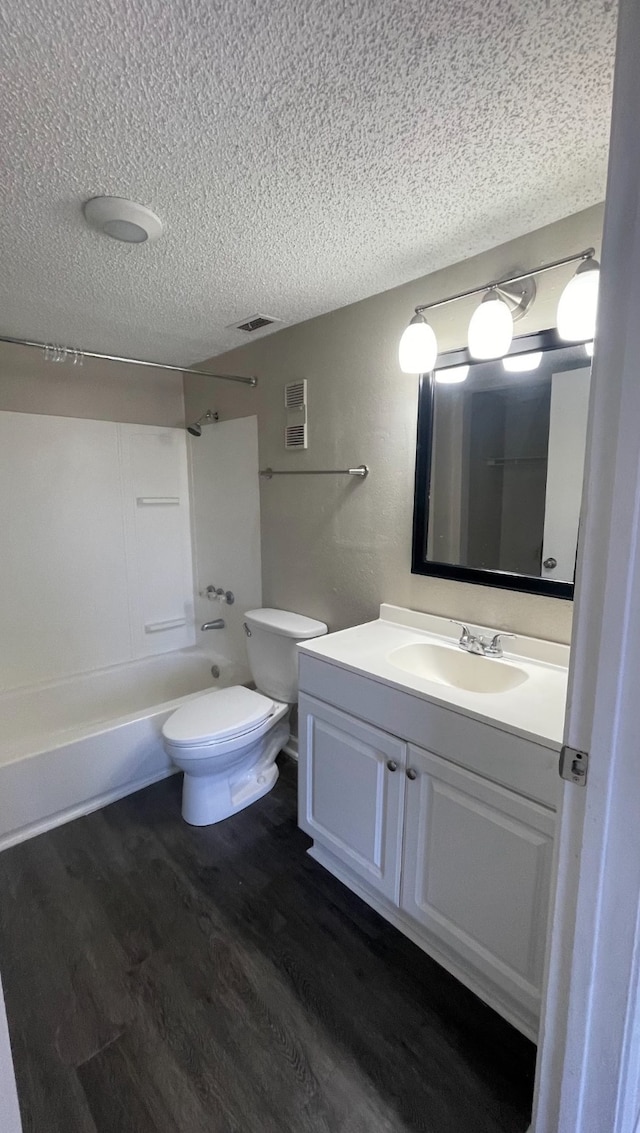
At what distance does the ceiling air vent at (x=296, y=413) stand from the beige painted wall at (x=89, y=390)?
1.04m

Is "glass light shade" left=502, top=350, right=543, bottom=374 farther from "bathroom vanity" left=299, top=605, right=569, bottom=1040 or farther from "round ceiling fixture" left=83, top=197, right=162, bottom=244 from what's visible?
"round ceiling fixture" left=83, top=197, right=162, bottom=244

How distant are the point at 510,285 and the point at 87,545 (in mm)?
2372

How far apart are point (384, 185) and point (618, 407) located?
0.96 m

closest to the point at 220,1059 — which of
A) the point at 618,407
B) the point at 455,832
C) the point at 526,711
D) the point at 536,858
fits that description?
the point at 455,832

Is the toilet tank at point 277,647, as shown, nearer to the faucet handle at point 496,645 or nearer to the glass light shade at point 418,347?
the faucet handle at point 496,645

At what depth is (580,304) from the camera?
1.25 metres

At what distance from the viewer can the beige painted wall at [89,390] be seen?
2.41 metres

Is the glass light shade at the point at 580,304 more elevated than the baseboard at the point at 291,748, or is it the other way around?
the glass light shade at the point at 580,304

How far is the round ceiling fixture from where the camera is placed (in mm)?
1264

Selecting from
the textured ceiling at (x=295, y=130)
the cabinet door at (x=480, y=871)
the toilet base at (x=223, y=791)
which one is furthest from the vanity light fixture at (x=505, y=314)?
the toilet base at (x=223, y=791)

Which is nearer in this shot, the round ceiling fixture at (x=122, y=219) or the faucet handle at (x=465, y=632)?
the round ceiling fixture at (x=122, y=219)

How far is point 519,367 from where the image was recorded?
4.94ft

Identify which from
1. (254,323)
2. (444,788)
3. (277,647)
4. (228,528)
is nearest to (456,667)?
(444,788)

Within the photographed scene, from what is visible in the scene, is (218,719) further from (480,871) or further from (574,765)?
(574,765)
